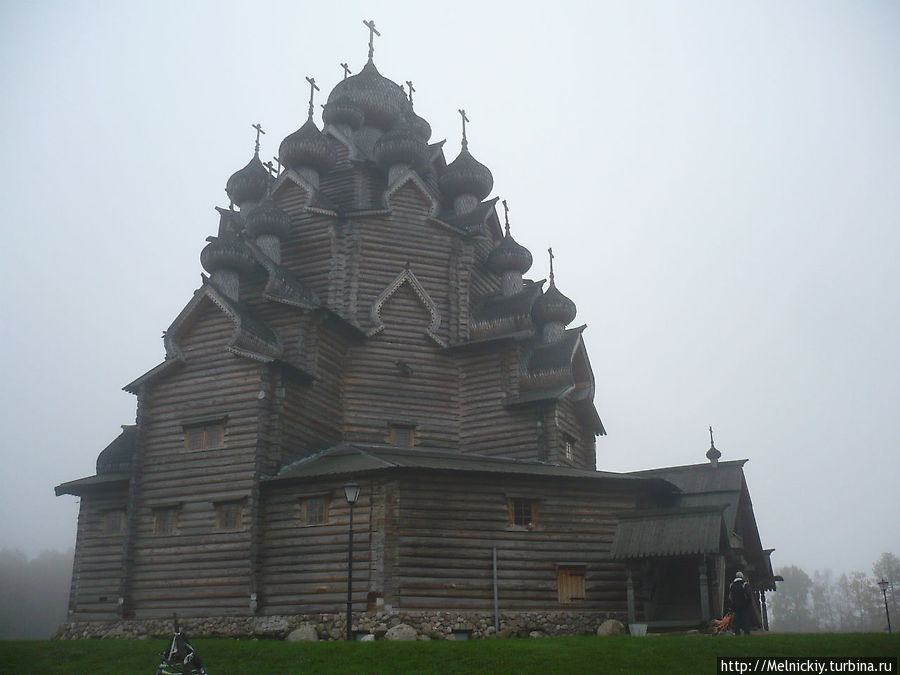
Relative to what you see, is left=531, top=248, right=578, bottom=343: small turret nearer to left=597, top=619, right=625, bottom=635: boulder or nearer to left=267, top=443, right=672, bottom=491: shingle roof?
left=267, top=443, right=672, bottom=491: shingle roof

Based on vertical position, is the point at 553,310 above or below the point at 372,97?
below

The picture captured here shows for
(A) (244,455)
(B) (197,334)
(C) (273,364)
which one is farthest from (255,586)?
(B) (197,334)

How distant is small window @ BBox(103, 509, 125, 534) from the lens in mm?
29688

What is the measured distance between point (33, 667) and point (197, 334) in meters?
11.7

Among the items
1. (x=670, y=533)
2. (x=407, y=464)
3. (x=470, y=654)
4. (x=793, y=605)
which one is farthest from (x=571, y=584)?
(x=793, y=605)

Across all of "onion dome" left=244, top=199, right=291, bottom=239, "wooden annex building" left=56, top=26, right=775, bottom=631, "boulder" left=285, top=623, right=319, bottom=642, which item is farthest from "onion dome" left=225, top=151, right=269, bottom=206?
"boulder" left=285, top=623, right=319, bottom=642

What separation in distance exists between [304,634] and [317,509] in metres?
3.45

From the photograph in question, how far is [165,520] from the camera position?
26609 millimetres

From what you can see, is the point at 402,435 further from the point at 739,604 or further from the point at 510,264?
the point at 739,604

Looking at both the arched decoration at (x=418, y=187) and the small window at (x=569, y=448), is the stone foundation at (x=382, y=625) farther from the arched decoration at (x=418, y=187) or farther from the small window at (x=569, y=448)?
the arched decoration at (x=418, y=187)

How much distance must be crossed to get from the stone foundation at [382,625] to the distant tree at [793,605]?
288 ft

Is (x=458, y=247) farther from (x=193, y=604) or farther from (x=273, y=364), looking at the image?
(x=193, y=604)

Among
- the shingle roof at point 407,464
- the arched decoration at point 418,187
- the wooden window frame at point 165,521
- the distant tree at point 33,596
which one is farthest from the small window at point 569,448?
the distant tree at point 33,596

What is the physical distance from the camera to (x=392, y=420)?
3012 cm
